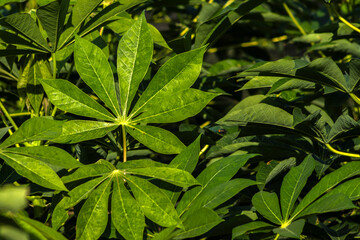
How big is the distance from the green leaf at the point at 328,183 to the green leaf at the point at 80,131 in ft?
1.20

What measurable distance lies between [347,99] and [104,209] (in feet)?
2.03

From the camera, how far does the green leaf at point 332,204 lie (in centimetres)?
64

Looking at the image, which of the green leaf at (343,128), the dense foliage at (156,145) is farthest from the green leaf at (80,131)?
the green leaf at (343,128)

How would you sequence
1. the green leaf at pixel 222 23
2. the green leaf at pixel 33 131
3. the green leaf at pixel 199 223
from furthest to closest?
the green leaf at pixel 222 23 → the green leaf at pixel 33 131 → the green leaf at pixel 199 223

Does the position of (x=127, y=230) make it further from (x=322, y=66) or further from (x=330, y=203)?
(x=322, y=66)

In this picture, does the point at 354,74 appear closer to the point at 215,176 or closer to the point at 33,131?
the point at 215,176

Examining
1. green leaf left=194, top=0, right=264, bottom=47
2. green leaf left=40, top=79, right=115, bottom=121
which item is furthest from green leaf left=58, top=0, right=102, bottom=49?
green leaf left=194, top=0, right=264, bottom=47

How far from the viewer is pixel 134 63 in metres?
0.79

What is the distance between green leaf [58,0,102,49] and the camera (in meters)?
0.82

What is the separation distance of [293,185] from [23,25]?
1.89 ft

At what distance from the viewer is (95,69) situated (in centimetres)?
77

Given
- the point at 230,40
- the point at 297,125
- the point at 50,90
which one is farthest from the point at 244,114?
the point at 230,40

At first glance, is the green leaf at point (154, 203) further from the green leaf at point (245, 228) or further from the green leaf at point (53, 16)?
the green leaf at point (53, 16)

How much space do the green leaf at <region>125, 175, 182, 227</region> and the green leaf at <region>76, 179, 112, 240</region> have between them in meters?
0.05
